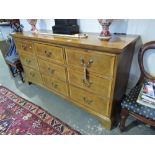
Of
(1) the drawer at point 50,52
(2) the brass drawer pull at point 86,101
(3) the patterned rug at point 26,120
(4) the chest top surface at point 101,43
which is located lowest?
(3) the patterned rug at point 26,120

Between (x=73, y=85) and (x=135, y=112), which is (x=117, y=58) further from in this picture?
(x=73, y=85)

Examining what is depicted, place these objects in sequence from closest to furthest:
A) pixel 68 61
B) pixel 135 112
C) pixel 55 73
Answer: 1. pixel 135 112
2. pixel 68 61
3. pixel 55 73

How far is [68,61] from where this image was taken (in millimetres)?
1337

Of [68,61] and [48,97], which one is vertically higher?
[68,61]

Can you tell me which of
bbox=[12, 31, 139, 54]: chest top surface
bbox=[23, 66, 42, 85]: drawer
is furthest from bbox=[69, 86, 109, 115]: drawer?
bbox=[23, 66, 42, 85]: drawer

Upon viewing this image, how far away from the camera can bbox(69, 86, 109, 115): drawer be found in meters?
1.33

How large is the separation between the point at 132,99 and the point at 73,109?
84 cm

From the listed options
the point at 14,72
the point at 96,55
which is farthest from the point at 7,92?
the point at 96,55

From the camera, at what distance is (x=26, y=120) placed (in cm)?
166

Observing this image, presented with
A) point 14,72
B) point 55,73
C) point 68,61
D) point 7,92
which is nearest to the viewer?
point 68,61

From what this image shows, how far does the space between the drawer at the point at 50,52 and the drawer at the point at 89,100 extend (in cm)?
37

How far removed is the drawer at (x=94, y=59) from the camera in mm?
1048

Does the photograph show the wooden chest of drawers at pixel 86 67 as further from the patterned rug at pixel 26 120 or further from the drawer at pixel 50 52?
the patterned rug at pixel 26 120

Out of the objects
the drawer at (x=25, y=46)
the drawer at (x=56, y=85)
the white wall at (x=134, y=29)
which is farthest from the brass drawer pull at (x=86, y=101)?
the drawer at (x=25, y=46)
